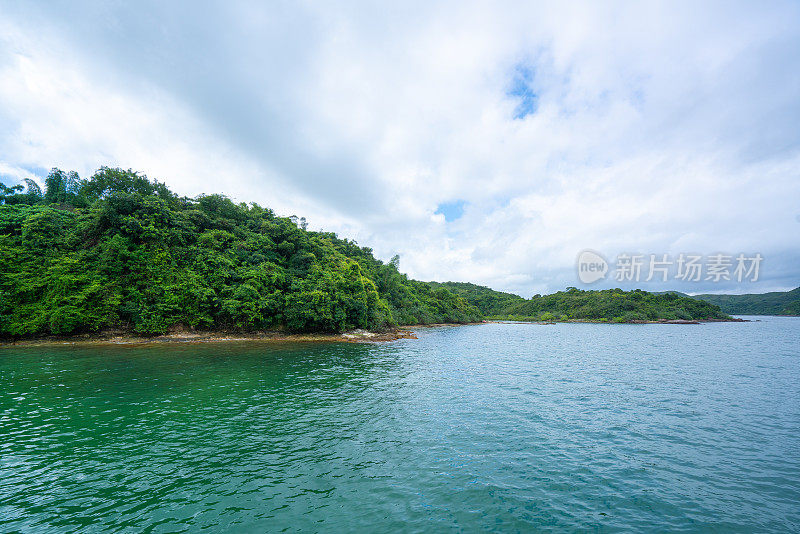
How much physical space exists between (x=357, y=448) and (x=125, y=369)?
76.6 ft

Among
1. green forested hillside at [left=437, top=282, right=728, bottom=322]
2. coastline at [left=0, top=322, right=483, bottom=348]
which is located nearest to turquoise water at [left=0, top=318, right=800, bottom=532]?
coastline at [left=0, top=322, right=483, bottom=348]

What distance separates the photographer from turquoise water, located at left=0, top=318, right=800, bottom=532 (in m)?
8.08

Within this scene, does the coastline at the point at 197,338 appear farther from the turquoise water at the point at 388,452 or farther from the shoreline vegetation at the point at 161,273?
the turquoise water at the point at 388,452

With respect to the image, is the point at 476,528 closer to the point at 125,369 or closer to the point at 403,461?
the point at 403,461

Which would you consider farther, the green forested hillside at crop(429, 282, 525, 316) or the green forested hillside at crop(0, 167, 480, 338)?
the green forested hillside at crop(429, 282, 525, 316)

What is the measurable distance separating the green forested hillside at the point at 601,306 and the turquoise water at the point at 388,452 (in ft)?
426

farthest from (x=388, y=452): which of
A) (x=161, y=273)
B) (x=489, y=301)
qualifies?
(x=489, y=301)

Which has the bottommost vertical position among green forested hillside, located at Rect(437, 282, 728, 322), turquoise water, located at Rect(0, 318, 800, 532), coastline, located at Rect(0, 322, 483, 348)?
turquoise water, located at Rect(0, 318, 800, 532)

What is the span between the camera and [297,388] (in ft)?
66.4

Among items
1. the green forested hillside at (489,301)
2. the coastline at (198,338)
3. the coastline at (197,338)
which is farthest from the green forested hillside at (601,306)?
the coastline at (197,338)

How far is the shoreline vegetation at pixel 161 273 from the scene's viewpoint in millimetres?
38500

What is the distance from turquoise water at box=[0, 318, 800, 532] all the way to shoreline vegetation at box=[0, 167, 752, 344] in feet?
64.8

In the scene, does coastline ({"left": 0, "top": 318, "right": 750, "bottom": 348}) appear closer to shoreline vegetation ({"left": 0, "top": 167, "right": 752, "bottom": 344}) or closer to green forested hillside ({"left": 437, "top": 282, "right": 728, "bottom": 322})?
shoreline vegetation ({"left": 0, "top": 167, "right": 752, "bottom": 344})

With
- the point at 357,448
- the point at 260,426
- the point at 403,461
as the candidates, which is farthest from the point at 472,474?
the point at 260,426
